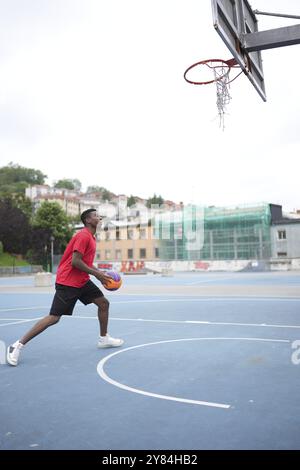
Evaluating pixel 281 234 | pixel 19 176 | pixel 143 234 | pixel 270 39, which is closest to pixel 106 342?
pixel 270 39

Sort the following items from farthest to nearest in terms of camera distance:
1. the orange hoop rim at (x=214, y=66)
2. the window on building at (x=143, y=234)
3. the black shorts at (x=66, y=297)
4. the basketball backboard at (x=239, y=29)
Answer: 1. the window on building at (x=143, y=234)
2. the orange hoop rim at (x=214, y=66)
3. the basketball backboard at (x=239, y=29)
4. the black shorts at (x=66, y=297)

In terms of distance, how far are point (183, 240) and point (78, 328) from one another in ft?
159

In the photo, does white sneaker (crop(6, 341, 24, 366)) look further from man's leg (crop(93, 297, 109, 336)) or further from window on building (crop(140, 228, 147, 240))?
window on building (crop(140, 228, 147, 240))

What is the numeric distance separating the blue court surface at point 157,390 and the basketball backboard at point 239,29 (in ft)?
15.8

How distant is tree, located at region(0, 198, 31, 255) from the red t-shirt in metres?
48.6

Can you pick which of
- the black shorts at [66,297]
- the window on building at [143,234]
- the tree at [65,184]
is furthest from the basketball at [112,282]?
the tree at [65,184]

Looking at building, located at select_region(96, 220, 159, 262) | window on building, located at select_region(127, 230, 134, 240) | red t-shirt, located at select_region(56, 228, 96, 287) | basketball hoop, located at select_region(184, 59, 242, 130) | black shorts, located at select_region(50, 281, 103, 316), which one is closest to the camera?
black shorts, located at select_region(50, 281, 103, 316)

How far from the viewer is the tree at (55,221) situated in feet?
189

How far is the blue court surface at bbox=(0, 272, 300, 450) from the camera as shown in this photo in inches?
117

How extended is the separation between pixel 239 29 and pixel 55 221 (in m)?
53.9

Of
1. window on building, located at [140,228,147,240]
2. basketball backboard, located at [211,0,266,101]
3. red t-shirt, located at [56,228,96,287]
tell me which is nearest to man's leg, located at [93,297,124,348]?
red t-shirt, located at [56,228,96,287]

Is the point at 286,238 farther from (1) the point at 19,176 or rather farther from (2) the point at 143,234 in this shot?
(1) the point at 19,176

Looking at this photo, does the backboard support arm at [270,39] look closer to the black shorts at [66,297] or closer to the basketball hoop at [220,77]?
the basketball hoop at [220,77]

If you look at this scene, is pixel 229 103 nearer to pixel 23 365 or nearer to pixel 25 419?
pixel 23 365
